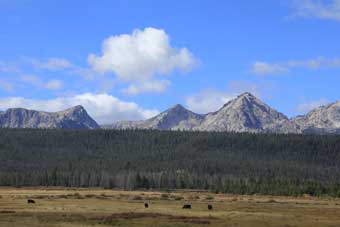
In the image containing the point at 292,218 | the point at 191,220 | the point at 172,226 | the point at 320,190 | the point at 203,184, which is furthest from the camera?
the point at 203,184

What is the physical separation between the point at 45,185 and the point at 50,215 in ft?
433

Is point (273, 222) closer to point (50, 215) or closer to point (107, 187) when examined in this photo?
point (50, 215)

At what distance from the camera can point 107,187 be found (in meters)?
198

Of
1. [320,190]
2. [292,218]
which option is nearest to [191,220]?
[292,218]

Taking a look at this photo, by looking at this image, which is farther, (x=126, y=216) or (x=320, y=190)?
(x=320, y=190)

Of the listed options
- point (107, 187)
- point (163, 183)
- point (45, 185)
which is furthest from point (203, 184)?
point (45, 185)

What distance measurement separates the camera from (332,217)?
75562 mm

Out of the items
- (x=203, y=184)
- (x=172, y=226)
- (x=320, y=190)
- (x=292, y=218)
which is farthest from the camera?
(x=203, y=184)

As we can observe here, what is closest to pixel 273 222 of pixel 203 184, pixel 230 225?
pixel 230 225

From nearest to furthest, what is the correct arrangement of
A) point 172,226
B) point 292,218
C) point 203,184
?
point 172,226
point 292,218
point 203,184

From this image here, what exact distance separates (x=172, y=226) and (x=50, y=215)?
16.8 m

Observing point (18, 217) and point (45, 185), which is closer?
point (18, 217)

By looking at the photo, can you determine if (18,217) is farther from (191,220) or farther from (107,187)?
(107,187)

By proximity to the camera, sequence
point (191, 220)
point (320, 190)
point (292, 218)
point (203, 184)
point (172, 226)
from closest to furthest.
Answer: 1. point (172, 226)
2. point (191, 220)
3. point (292, 218)
4. point (320, 190)
5. point (203, 184)
